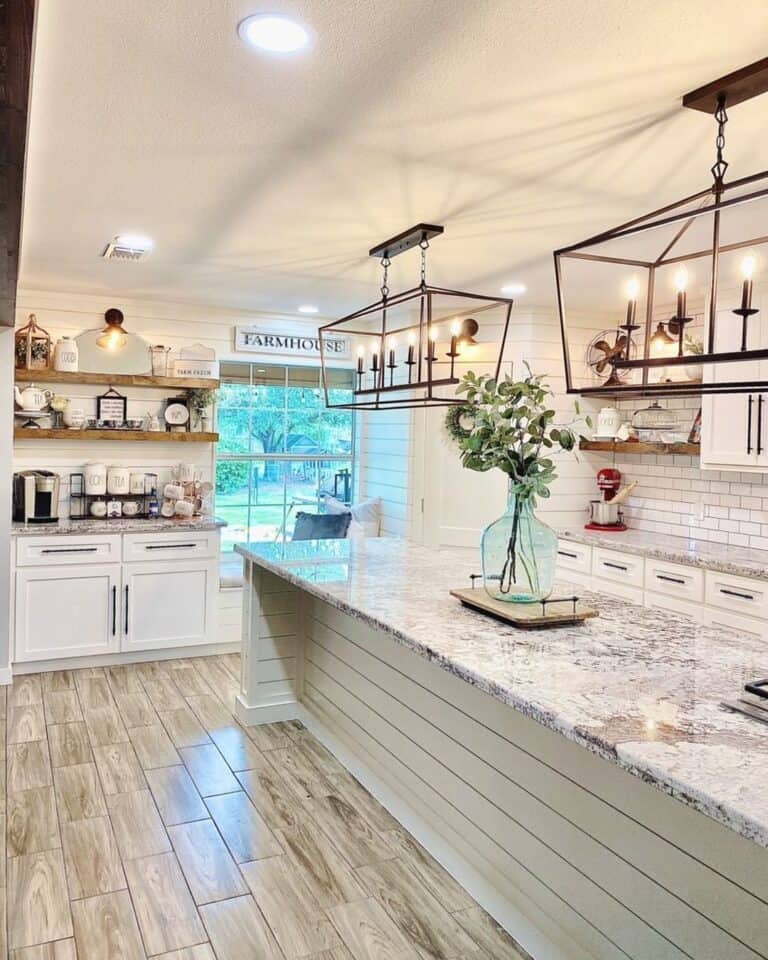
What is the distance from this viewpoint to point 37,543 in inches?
180

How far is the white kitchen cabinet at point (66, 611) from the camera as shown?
15.0 feet

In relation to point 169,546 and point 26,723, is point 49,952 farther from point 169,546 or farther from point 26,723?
point 169,546

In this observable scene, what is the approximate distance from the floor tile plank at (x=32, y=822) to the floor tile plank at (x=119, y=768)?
0.23m

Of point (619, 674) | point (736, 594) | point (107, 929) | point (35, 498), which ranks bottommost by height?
point (107, 929)

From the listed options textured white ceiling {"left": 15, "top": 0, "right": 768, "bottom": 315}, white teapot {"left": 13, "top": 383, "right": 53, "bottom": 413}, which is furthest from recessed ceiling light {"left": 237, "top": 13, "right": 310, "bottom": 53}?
white teapot {"left": 13, "top": 383, "right": 53, "bottom": 413}

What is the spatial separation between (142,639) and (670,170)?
3.98 metres

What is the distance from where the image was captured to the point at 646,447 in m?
4.79

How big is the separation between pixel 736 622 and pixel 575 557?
1173 millimetres

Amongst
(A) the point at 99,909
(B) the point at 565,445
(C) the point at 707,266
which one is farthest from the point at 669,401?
(A) the point at 99,909

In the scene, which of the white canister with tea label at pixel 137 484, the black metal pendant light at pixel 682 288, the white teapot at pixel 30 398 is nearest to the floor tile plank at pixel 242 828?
the black metal pendant light at pixel 682 288

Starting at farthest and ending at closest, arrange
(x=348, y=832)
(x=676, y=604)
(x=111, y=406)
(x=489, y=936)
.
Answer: (x=111, y=406) < (x=676, y=604) < (x=348, y=832) < (x=489, y=936)

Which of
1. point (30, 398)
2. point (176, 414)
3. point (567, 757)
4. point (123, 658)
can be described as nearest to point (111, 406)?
point (176, 414)

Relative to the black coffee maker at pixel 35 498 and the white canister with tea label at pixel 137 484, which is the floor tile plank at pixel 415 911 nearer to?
the black coffee maker at pixel 35 498

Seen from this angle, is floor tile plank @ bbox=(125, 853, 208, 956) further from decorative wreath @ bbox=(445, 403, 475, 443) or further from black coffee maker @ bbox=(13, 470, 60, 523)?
decorative wreath @ bbox=(445, 403, 475, 443)
